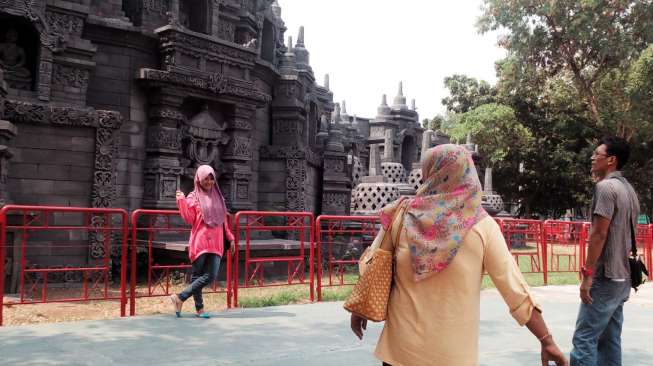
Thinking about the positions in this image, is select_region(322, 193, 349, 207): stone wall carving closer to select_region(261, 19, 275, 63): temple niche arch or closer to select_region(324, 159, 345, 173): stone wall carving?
select_region(324, 159, 345, 173): stone wall carving

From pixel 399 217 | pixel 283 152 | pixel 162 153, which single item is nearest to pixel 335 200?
pixel 283 152

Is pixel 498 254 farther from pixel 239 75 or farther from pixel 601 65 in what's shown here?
pixel 601 65

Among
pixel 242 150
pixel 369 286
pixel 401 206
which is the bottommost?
pixel 369 286

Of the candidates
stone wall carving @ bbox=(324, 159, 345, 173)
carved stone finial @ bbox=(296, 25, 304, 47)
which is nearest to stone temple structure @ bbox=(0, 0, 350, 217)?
stone wall carving @ bbox=(324, 159, 345, 173)

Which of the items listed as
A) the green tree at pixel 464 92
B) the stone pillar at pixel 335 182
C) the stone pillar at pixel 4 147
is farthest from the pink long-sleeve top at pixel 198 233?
the green tree at pixel 464 92

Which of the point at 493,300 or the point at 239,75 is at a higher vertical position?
the point at 239,75

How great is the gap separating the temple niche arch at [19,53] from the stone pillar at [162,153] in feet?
7.18

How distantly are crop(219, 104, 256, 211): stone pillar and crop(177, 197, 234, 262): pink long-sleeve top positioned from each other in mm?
→ 5921

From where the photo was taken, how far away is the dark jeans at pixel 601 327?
3619 mm

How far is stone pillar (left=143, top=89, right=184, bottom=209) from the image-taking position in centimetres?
1129

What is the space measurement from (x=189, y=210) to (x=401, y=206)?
4.10m

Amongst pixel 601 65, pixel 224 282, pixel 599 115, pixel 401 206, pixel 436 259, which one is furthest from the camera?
pixel 599 115

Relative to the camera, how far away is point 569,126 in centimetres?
2945

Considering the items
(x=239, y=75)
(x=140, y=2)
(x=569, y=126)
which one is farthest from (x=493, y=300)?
(x=569, y=126)
